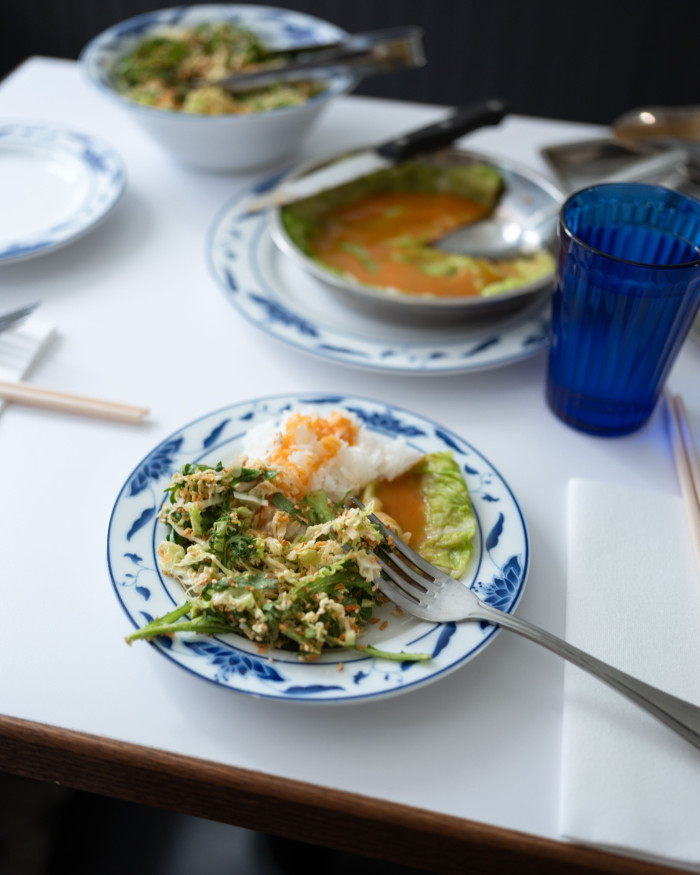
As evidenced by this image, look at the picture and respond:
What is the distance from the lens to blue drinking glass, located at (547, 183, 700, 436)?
914mm

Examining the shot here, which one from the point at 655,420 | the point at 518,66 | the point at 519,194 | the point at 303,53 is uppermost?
the point at 303,53

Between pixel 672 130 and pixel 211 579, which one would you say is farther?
pixel 672 130

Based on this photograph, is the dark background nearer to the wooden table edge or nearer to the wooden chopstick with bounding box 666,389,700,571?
the wooden chopstick with bounding box 666,389,700,571

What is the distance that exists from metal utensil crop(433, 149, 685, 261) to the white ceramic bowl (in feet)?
1.19

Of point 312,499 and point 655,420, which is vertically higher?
point 312,499

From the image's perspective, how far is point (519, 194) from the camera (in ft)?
4.59

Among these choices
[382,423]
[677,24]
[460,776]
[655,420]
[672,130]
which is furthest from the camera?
[677,24]

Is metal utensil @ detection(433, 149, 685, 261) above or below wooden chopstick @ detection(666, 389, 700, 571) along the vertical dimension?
above

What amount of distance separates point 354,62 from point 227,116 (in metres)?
0.31

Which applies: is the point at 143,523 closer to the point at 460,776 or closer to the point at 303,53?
the point at 460,776

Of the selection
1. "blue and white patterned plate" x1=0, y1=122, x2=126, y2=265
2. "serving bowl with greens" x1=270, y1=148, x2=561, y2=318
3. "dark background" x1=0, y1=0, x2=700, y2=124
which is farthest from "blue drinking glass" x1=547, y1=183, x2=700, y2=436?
"dark background" x1=0, y1=0, x2=700, y2=124

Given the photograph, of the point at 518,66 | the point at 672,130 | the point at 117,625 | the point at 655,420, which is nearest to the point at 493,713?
the point at 117,625

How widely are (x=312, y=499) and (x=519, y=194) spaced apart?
0.80 metres

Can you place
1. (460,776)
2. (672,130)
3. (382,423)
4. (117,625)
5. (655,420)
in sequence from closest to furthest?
(460,776) < (117,625) < (382,423) < (655,420) < (672,130)
